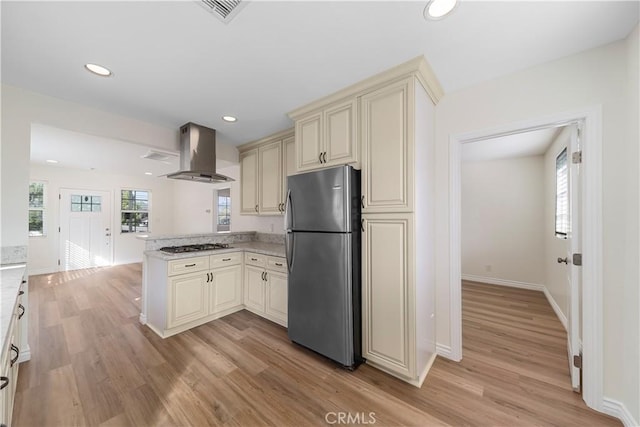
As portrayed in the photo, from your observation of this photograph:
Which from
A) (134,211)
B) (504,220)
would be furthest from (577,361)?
(134,211)

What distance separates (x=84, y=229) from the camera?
5.84 meters

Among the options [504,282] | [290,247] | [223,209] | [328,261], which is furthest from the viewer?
[223,209]

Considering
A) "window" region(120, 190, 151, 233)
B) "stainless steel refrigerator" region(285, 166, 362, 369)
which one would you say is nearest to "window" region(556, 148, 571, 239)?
"stainless steel refrigerator" region(285, 166, 362, 369)

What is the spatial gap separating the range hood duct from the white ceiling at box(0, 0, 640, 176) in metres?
0.77

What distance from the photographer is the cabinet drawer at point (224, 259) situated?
116 inches

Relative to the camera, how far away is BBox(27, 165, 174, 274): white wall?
17.4 ft

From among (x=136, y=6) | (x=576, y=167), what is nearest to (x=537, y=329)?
(x=576, y=167)

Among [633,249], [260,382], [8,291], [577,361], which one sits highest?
[633,249]

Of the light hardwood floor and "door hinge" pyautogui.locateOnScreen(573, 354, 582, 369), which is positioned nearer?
the light hardwood floor

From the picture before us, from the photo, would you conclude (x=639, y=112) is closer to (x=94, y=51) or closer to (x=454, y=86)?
(x=454, y=86)

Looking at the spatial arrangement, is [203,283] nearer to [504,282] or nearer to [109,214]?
Answer: [504,282]

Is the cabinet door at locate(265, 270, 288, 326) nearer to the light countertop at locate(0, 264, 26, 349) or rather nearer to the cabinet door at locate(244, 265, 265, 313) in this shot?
the cabinet door at locate(244, 265, 265, 313)

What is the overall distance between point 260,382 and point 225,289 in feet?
4.85

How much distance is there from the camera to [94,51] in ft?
5.44
